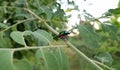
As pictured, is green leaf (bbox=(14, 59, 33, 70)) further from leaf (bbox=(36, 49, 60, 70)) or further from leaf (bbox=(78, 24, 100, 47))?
leaf (bbox=(78, 24, 100, 47))

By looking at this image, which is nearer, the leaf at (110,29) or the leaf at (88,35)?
the leaf at (88,35)

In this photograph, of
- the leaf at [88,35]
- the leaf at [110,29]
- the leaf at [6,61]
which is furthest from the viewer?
the leaf at [110,29]

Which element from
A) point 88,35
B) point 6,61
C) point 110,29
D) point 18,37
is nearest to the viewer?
point 6,61

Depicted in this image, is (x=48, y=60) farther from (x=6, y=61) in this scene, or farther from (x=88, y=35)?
(x=88, y=35)

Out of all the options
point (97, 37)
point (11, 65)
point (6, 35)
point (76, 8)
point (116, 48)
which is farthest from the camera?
point (116, 48)

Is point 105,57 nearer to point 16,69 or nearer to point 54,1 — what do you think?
point 16,69

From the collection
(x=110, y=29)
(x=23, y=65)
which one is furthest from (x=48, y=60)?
(x=110, y=29)

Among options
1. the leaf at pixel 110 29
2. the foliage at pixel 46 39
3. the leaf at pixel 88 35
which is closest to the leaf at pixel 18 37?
the foliage at pixel 46 39

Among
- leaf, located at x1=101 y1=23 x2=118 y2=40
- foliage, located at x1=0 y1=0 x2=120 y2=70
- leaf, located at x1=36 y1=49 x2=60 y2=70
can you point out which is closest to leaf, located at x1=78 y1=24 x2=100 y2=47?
foliage, located at x1=0 y1=0 x2=120 y2=70

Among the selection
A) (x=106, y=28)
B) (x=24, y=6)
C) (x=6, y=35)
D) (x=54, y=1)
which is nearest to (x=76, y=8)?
(x=54, y=1)

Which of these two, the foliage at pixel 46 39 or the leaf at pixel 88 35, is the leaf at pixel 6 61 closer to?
the foliage at pixel 46 39

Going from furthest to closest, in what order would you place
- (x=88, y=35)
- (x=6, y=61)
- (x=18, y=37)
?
(x=88, y=35) → (x=18, y=37) → (x=6, y=61)
